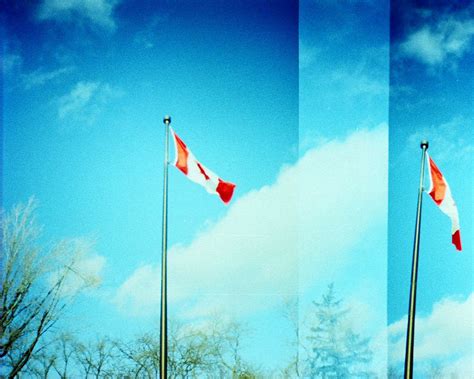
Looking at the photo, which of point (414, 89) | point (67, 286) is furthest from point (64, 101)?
point (414, 89)

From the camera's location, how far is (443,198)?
845cm

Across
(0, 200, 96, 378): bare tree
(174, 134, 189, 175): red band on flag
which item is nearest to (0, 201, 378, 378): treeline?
(0, 200, 96, 378): bare tree

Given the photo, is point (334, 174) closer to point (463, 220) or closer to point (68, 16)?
point (463, 220)

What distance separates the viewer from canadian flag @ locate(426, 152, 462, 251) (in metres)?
8.41

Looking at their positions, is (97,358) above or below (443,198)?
below

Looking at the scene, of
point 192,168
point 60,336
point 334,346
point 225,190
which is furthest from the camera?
point 334,346

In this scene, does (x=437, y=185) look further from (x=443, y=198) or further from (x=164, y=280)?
(x=164, y=280)

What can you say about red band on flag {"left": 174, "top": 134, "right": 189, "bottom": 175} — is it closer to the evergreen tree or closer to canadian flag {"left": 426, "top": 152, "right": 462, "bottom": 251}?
the evergreen tree

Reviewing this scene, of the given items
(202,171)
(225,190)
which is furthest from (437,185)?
(202,171)

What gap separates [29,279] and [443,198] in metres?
4.49

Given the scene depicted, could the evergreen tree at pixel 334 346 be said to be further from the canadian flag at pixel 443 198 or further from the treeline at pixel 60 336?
the canadian flag at pixel 443 198

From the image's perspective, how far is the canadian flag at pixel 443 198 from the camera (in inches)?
331

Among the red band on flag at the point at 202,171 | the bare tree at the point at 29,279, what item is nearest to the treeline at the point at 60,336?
the bare tree at the point at 29,279

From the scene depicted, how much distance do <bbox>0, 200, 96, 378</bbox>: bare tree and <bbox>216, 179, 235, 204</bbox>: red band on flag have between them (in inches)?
62.1
